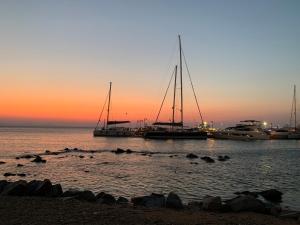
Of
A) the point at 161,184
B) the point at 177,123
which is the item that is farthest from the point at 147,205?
the point at 177,123

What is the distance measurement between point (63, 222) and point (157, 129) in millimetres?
110678

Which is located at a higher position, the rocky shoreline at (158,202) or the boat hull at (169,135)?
the boat hull at (169,135)

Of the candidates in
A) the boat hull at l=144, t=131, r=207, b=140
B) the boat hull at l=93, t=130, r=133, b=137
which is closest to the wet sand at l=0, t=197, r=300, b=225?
the boat hull at l=144, t=131, r=207, b=140

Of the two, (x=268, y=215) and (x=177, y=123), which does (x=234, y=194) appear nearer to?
(x=268, y=215)

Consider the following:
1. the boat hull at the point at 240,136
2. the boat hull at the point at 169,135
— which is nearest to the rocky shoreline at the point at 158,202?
the boat hull at the point at 169,135

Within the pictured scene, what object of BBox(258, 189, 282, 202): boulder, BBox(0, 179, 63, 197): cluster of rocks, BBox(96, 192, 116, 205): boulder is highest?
BBox(0, 179, 63, 197): cluster of rocks

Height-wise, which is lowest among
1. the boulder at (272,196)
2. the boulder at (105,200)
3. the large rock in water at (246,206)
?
the boulder at (272,196)

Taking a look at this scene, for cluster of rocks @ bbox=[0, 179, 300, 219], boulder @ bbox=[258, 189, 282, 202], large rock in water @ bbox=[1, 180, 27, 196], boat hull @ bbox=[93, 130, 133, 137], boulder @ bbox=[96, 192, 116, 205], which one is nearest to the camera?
cluster of rocks @ bbox=[0, 179, 300, 219]

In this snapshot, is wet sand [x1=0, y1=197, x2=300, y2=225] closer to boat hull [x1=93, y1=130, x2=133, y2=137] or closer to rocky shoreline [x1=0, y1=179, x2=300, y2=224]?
rocky shoreline [x1=0, y1=179, x2=300, y2=224]

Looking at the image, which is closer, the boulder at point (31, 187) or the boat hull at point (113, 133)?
the boulder at point (31, 187)

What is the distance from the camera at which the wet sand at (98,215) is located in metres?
14.8

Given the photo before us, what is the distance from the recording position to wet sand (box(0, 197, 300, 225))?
48.4 feet

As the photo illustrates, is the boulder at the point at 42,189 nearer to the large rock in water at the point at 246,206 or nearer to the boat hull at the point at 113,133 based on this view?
the large rock in water at the point at 246,206

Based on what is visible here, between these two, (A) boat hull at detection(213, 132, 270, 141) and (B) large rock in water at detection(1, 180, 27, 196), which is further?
(A) boat hull at detection(213, 132, 270, 141)
